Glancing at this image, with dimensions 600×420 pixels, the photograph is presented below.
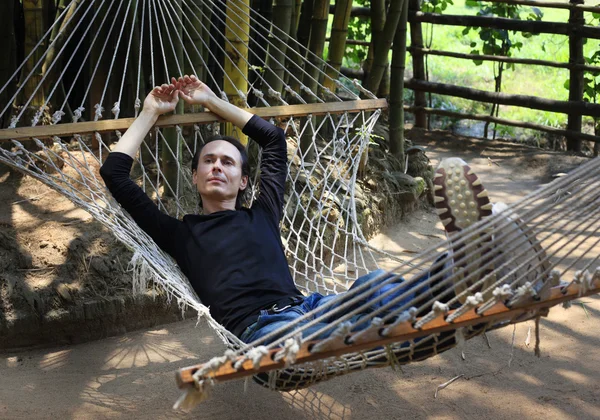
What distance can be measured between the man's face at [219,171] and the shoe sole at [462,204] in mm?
726

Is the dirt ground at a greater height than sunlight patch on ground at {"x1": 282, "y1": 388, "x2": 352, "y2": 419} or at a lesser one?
A: greater

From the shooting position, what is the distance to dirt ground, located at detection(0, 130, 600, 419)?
85.3 inches

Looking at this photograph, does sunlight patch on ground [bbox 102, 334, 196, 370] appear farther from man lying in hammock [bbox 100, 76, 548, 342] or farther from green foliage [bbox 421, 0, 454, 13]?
green foliage [bbox 421, 0, 454, 13]

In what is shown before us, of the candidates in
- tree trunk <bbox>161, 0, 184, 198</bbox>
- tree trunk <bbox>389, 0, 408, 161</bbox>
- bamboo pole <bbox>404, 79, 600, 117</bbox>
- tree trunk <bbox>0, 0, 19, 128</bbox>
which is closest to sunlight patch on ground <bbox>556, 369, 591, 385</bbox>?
tree trunk <bbox>161, 0, 184, 198</bbox>

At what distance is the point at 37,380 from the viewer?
2.36 m

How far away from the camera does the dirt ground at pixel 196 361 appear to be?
2.17 m

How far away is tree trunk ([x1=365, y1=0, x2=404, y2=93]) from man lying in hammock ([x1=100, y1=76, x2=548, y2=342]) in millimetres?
1690

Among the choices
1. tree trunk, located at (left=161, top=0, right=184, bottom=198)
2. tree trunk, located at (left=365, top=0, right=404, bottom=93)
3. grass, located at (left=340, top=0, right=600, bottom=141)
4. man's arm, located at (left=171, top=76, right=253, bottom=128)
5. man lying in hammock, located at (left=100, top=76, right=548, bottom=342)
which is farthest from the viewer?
grass, located at (left=340, top=0, right=600, bottom=141)

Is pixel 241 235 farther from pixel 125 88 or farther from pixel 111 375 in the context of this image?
pixel 125 88

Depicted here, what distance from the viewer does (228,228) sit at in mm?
2152

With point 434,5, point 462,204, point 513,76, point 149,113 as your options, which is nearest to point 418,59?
point 434,5

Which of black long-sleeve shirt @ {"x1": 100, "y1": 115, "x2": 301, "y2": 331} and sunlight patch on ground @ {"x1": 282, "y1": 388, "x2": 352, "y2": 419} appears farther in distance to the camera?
sunlight patch on ground @ {"x1": 282, "y1": 388, "x2": 352, "y2": 419}

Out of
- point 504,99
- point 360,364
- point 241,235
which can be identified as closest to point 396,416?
point 360,364

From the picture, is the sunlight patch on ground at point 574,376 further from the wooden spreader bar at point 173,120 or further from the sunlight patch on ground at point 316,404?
the wooden spreader bar at point 173,120
